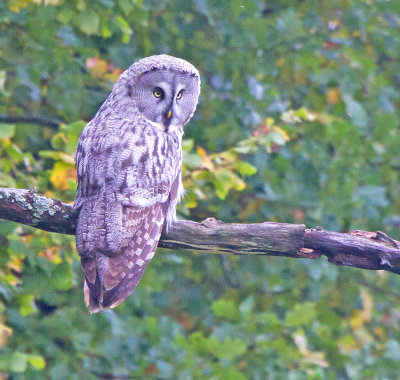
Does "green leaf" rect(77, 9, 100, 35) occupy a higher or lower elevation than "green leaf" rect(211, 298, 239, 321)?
higher

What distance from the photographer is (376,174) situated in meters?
6.23

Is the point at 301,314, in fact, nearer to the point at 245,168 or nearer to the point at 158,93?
the point at 245,168

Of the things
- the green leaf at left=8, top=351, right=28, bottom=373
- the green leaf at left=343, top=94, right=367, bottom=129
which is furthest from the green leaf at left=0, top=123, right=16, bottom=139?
the green leaf at left=343, top=94, right=367, bottom=129

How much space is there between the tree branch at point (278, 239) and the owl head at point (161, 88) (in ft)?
3.40

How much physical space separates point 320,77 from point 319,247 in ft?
10.2

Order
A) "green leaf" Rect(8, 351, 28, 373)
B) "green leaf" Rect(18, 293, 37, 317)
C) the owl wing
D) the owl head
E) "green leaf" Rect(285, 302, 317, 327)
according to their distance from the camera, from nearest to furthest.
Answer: the owl wing, the owl head, "green leaf" Rect(8, 351, 28, 373), "green leaf" Rect(18, 293, 37, 317), "green leaf" Rect(285, 302, 317, 327)

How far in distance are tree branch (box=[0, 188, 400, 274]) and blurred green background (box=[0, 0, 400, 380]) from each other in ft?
3.64

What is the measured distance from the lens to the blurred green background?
483 centimetres

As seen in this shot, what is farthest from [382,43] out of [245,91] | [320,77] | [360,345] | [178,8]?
[360,345]

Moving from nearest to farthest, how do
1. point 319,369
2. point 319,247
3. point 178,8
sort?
point 319,247, point 319,369, point 178,8

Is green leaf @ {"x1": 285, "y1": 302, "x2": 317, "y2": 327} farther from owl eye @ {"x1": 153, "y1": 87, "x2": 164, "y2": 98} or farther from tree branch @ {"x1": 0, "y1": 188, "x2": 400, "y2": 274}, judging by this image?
tree branch @ {"x1": 0, "y1": 188, "x2": 400, "y2": 274}

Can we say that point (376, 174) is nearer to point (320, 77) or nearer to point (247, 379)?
point (320, 77)

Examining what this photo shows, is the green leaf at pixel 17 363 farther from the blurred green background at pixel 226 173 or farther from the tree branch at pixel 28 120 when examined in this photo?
the tree branch at pixel 28 120

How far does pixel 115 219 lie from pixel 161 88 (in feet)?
3.59
